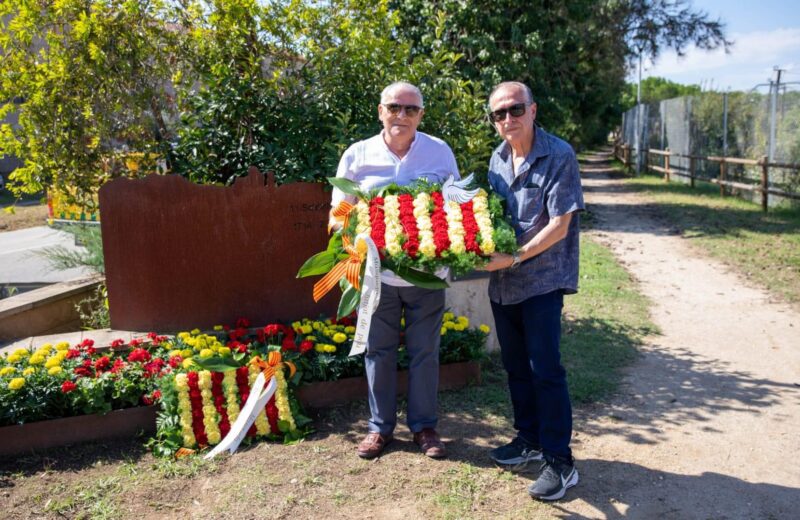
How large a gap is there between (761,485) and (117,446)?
11.7ft

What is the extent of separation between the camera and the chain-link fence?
13688 mm

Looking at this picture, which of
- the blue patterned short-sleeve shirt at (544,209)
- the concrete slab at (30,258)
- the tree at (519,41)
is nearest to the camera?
the blue patterned short-sleeve shirt at (544,209)

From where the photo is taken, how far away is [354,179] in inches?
146

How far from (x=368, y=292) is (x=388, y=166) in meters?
0.73

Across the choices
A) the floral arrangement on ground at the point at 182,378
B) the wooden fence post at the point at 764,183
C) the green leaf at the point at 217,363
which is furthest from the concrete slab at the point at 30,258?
the wooden fence post at the point at 764,183

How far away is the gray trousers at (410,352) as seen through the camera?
12.1ft

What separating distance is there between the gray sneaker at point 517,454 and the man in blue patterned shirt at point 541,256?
0.65 feet

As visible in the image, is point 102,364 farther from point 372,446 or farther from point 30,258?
point 30,258

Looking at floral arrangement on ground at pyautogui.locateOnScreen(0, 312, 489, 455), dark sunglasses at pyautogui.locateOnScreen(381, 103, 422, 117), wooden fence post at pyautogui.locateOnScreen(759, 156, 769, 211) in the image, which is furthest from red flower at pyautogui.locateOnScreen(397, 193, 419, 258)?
wooden fence post at pyautogui.locateOnScreen(759, 156, 769, 211)

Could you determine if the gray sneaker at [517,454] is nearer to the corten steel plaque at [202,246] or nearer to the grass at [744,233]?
the corten steel plaque at [202,246]

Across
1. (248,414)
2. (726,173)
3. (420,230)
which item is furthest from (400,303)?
(726,173)

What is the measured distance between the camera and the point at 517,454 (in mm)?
3682

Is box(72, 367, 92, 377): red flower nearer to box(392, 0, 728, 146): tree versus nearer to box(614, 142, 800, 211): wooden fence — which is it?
box(392, 0, 728, 146): tree

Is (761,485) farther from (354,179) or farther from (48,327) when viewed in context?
(48,327)
